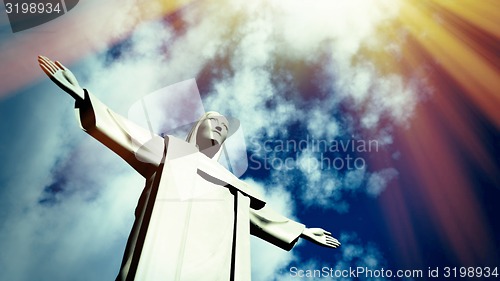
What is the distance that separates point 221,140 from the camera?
6500 millimetres

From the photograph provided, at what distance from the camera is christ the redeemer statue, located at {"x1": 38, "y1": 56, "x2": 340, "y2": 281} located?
159 inches

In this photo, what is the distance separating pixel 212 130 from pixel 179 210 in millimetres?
2065

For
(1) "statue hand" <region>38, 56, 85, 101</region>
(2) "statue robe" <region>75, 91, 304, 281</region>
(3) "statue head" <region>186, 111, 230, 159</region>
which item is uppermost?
(3) "statue head" <region>186, 111, 230, 159</region>

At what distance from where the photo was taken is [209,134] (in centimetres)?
632

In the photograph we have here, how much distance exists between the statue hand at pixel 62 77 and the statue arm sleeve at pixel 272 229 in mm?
2668

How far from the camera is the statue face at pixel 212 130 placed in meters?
6.32

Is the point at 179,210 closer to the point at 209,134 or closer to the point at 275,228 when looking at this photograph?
the point at 275,228

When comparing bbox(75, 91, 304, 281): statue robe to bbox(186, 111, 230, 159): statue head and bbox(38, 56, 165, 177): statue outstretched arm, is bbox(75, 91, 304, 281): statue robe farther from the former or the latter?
bbox(186, 111, 230, 159): statue head

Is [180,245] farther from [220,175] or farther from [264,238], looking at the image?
[264,238]

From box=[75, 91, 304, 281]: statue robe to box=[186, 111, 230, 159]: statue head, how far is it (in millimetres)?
606

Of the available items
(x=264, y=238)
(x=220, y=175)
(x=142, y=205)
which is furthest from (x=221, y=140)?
(x=142, y=205)

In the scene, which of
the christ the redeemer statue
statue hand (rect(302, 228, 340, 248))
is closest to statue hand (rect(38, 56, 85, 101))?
the christ the redeemer statue

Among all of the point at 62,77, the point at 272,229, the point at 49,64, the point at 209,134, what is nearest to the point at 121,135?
the point at 62,77

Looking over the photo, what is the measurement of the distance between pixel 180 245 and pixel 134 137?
57.9 inches
